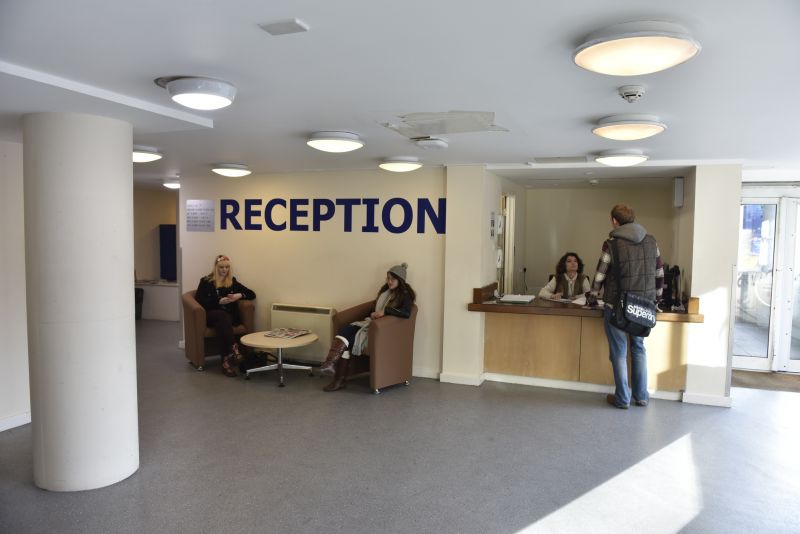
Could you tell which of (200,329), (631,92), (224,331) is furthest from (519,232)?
(631,92)

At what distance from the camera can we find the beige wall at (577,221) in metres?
8.49

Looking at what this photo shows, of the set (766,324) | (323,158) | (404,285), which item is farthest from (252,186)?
(766,324)

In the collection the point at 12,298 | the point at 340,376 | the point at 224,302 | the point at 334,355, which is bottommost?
the point at 340,376

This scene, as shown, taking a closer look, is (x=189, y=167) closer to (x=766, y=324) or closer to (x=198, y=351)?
(x=198, y=351)

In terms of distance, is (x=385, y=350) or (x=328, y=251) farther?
(x=328, y=251)

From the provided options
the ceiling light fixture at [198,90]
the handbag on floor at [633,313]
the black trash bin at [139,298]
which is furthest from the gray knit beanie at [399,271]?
the black trash bin at [139,298]

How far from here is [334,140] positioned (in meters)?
4.39

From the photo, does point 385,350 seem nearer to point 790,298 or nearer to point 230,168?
point 230,168

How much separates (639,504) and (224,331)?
15.7 ft

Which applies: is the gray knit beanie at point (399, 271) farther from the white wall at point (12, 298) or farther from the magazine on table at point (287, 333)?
the white wall at point (12, 298)

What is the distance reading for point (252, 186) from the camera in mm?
7324

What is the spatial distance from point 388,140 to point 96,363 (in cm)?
274

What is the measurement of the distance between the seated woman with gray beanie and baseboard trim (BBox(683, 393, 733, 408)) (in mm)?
2954

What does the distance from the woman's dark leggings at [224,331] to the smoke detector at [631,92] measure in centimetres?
513
